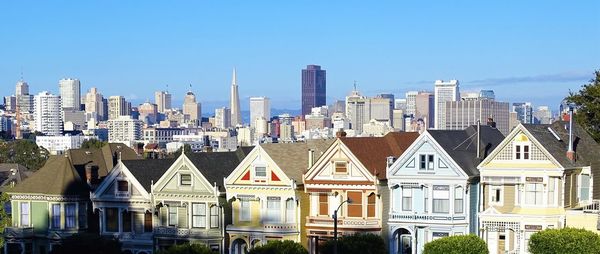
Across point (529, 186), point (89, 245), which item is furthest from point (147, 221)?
point (529, 186)

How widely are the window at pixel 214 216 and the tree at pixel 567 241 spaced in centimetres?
1839

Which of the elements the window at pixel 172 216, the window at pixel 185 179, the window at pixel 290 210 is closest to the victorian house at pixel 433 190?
the window at pixel 290 210

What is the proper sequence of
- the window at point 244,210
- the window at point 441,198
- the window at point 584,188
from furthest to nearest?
the window at point 244,210 → the window at point 441,198 → the window at point 584,188

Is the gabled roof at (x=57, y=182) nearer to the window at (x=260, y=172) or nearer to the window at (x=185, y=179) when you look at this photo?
the window at (x=185, y=179)

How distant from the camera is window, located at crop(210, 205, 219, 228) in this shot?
62594 mm

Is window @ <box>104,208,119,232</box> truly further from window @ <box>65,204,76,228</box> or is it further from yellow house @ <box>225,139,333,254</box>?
yellow house @ <box>225,139,333,254</box>

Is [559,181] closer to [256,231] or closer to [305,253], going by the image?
[305,253]

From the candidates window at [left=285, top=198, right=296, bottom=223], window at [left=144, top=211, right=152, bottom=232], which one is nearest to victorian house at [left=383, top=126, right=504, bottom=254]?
window at [left=285, top=198, right=296, bottom=223]

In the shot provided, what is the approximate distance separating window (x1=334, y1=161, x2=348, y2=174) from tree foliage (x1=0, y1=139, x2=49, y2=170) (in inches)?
4792

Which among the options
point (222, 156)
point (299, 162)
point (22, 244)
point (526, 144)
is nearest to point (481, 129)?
point (526, 144)

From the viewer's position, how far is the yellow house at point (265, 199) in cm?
6047

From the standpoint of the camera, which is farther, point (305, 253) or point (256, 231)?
point (256, 231)

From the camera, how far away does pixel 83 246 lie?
62.5 meters

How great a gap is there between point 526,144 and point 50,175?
28982 millimetres
